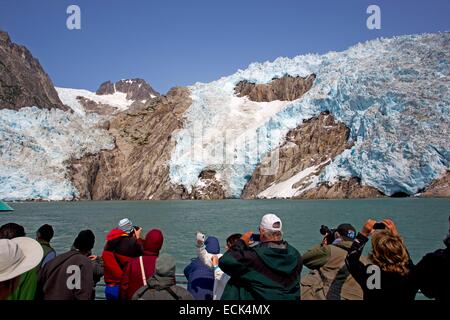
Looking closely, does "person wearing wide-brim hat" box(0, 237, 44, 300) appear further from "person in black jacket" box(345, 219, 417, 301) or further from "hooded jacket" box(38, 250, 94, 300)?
"person in black jacket" box(345, 219, 417, 301)

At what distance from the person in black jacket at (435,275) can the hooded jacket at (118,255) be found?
9.65 ft

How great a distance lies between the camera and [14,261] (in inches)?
119

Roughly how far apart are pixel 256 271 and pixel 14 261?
5.73 feet

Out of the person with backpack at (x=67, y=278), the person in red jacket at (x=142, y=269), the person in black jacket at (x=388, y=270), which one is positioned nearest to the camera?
the person in black jacket at (x=388, y=270)

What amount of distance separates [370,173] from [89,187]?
5839 cm

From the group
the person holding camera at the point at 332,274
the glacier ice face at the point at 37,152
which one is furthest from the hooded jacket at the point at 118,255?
the glacier ice face at the point at 37,152

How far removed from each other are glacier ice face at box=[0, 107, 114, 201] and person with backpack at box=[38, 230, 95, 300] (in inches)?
3041

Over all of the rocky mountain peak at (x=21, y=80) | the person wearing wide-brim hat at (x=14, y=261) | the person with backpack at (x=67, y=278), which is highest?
the rocky mountain peak at (x=21, y=80)

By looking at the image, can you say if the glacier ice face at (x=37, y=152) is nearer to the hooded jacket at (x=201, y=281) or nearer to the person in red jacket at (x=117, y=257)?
the person in red jacket at (x=117, y=257)

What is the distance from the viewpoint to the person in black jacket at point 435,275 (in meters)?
3.24

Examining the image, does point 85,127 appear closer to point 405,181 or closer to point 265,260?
point 405,181

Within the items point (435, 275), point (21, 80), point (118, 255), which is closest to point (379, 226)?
point (435, 275)

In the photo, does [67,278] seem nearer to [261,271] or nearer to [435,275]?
[261,271]
